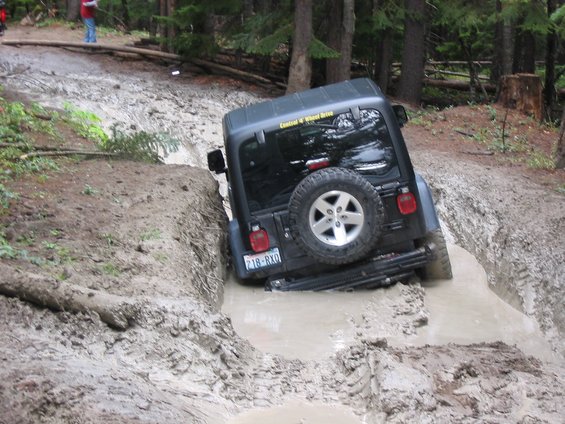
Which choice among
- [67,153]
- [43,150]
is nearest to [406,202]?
[67,153]

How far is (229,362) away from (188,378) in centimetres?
50

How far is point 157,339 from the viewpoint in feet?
19.9

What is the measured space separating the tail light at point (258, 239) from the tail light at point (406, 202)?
1.45 metres

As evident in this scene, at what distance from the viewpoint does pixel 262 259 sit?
9.29 meters

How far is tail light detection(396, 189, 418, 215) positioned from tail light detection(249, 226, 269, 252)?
1.45 m

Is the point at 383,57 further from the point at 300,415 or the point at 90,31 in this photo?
the point at 300,415

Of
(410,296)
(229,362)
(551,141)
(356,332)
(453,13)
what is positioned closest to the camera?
(229,362)

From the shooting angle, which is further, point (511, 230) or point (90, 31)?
point (90, 31)

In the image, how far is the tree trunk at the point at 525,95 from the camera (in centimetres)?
1758

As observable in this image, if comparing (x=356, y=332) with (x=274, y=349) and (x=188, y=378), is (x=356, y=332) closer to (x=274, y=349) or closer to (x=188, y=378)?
(x=274, y=349)

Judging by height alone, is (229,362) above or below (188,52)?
below

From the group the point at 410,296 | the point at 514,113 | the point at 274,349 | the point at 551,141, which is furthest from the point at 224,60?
the point at 274,349

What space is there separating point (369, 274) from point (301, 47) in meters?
10.2

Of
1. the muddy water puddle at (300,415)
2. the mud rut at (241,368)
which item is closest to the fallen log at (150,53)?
the mud rut at (241,368)
